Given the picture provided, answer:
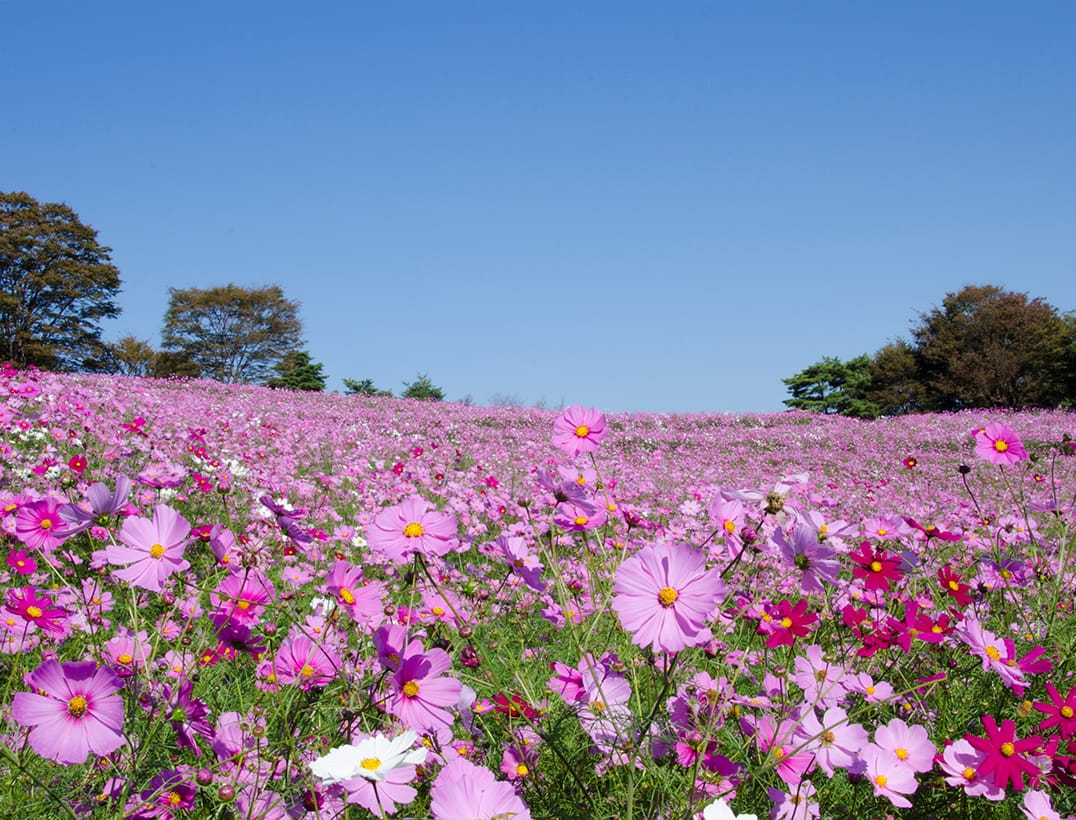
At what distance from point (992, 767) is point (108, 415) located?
7.43 m

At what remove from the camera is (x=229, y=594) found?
4.45 feet

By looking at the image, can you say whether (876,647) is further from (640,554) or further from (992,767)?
(640,554)

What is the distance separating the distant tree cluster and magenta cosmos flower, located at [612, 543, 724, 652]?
2855 cm

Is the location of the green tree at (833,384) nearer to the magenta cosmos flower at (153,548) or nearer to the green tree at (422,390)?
the green tree at (422,390)

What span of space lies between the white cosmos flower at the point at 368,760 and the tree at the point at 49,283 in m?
33.1

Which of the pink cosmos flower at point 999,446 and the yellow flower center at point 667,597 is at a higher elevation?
the pink cosmos flower at point 999,446

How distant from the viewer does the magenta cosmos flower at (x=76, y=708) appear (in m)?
0.99

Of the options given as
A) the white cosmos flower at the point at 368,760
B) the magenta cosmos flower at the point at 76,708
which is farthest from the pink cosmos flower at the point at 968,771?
the magenta cosmos flower at the point at 76,708

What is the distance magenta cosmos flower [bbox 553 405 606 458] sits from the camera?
1.37 m

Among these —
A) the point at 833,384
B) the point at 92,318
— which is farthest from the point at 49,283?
the point at 833,384

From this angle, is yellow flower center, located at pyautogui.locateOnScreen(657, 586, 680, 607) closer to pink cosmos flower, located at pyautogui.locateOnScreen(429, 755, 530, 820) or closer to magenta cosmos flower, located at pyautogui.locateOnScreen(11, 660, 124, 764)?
pink cosmos flower, located at pyautogui.locateOnScreen(429, 755, 530, 820)

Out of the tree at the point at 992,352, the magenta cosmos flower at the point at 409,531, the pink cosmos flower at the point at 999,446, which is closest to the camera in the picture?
the magenta cosmos flower at the point at 409,531

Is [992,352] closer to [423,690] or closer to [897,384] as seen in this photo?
[897,384]

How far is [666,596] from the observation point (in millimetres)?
971
